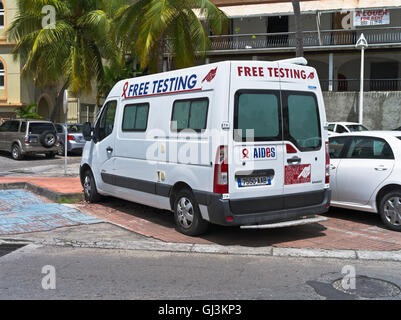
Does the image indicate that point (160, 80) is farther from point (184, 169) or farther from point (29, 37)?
point (29, 37)

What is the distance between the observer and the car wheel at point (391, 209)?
7.18m

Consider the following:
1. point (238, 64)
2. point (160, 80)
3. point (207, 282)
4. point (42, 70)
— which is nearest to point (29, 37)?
point (42, 70)

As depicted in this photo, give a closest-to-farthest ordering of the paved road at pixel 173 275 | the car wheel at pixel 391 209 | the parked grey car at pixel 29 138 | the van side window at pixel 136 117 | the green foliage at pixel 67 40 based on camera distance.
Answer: the paved road at pixel 173 275
the car wheel at pixel 391 209
the van side window at pixel 136 117
the parked grey car at pixel 29 138
the green foliage at pixel 67 40

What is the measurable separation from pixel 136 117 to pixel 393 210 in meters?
4.41

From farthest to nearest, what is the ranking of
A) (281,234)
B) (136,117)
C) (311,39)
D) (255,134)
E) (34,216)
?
(311,39) → (34,216) → (136,117) → (281,234) → (255,134)

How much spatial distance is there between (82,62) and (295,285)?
71.1 feet

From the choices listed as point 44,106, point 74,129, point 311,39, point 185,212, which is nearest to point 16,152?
point 74,129

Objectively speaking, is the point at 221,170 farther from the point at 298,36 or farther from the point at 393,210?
the point at 298,36

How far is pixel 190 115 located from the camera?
6816 mm

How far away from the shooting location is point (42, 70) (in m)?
24.0

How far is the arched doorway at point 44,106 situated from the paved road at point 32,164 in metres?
9.51

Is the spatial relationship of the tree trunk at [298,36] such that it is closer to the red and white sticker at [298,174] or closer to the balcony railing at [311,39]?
the red and white sticker at [298,174]

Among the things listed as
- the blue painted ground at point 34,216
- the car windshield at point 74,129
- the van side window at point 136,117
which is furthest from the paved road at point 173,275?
the car windshield at point 74,129

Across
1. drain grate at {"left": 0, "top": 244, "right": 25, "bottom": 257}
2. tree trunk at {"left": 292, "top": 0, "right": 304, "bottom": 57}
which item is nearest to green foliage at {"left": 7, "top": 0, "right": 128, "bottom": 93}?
tree trunk at {"left": 292, "top": 0, "right": 304, "bottom": 57}
